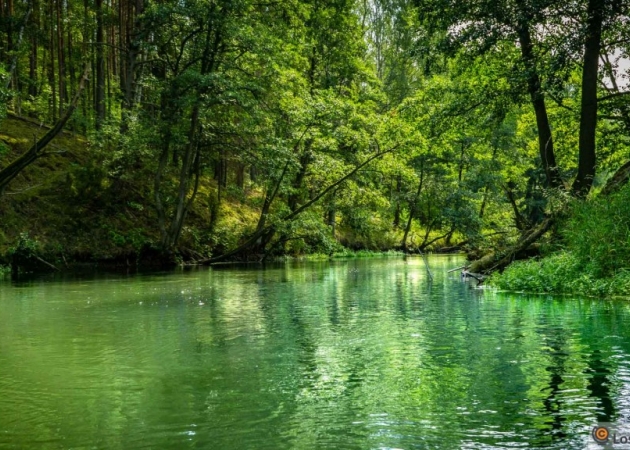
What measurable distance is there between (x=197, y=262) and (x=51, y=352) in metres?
17.4

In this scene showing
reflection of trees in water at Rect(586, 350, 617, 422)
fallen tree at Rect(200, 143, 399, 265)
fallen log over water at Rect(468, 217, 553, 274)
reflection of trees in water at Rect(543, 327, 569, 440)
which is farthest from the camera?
fallen tree at Rect(200, 143, 399, 265)

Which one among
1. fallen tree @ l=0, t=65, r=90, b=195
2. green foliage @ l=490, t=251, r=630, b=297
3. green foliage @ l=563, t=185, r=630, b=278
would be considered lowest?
green foliage @ l=490, t=251, r=630, b=297

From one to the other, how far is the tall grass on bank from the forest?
4cm

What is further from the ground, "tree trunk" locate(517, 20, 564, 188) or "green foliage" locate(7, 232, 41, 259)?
"tree trunk" locate(517, 20, 564, 188)

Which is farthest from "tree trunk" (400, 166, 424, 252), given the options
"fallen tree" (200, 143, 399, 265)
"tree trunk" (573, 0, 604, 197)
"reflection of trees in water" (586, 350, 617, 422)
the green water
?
"reflection of trees in water" (586, 350, 617, 422)

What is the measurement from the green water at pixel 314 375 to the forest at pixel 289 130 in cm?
422

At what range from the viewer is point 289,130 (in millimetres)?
24016

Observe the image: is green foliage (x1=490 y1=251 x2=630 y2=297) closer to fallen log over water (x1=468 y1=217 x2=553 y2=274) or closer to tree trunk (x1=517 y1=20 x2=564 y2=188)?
fallen log over water (x1=468 y1=217 x2=553 y2=274)

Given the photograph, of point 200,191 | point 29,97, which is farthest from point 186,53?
point 29,97

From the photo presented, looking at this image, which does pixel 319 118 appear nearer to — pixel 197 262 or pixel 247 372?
pixel 197 262

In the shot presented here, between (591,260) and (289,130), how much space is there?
15448mm

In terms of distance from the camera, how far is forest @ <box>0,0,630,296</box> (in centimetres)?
1369

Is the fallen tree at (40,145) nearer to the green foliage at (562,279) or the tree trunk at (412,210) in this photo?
the green foliage at (562,279)

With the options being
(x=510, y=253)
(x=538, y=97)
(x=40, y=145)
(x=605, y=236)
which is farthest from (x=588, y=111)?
(x=40, y=145)
